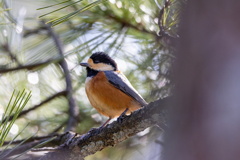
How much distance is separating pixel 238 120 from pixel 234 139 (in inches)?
1.2

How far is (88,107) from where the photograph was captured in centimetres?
323

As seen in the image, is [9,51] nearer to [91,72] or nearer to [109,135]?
[91,72]

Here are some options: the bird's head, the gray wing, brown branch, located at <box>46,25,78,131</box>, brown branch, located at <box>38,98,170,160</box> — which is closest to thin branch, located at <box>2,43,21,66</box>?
brown branch, located at <box>46,25,78,131</box>

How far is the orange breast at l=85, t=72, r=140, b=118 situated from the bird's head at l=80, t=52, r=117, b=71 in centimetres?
21

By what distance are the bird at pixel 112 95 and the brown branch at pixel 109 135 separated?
0.45 metres

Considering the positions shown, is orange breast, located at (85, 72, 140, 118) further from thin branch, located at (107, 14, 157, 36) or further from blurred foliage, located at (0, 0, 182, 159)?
thin branch, located at (107, 14, 157, 36)

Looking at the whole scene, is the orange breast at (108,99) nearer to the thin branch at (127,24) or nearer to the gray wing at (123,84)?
the gray wing at (123,84)

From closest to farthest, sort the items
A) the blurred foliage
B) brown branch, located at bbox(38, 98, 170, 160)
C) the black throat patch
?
brown branch, located at bbox(38, 98, 170, 160)
the blurred foliage
the black throat patch

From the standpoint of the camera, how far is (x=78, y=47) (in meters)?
2.52

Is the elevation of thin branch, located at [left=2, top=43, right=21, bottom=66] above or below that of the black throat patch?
above

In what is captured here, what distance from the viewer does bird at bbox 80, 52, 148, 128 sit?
280 centimetres

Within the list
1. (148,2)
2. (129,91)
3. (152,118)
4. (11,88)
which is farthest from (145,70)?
(11,88)

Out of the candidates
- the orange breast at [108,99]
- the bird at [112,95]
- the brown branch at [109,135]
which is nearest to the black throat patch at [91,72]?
the bird at [112,95]

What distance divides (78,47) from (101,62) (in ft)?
1.98
